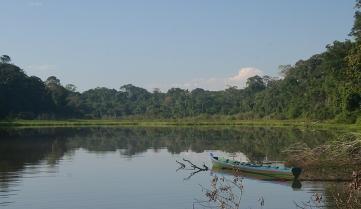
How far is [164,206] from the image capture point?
1955 cm

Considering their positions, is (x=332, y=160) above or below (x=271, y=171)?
above

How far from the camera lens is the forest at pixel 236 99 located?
6712cm

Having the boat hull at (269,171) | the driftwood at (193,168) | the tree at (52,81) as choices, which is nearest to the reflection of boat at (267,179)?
the boat hull at (269,171)

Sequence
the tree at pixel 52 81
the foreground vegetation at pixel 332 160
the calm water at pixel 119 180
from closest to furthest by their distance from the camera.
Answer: the calm water at pixel 119 180, the foreground vegetation at pixel 332 160, the tree at pixel 52 81

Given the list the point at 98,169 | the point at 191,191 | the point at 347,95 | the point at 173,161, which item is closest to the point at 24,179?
the point at 98,169

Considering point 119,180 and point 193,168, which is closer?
point 119,180

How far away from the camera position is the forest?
67.1 m

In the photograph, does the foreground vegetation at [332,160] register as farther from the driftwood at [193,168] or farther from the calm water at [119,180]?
the driftwood at [193,168]

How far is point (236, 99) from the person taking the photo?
403 ft

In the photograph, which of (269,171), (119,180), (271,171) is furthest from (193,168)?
(271,171)

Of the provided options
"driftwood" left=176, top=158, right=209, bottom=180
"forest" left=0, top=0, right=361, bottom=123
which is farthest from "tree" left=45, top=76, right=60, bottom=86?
"driftwood" left=176, top=158, right=209, bottom=180

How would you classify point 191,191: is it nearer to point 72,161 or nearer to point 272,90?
point 72,161

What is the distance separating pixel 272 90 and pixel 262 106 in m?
3.67

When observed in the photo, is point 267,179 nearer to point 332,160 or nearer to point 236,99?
point 332,160
